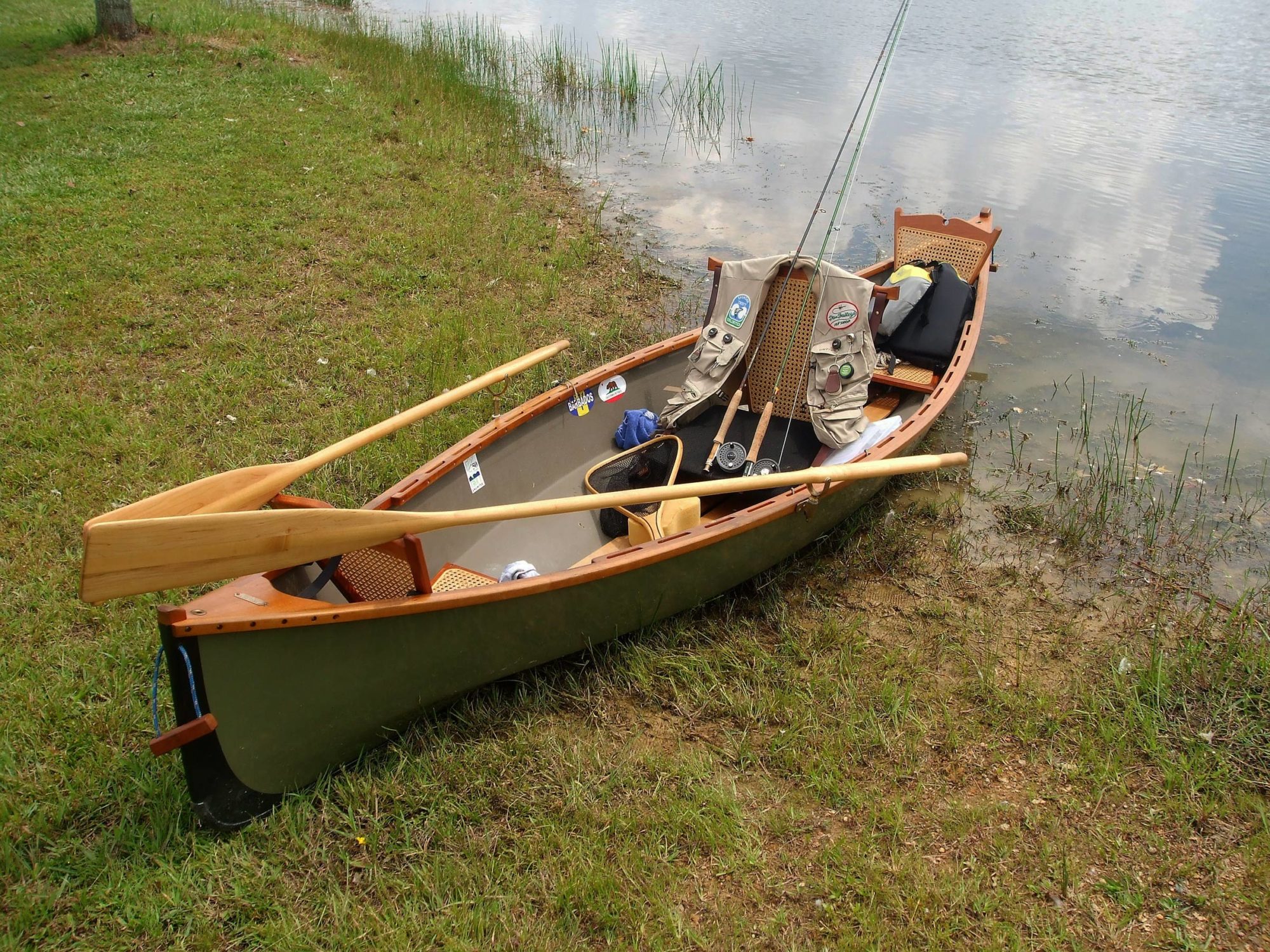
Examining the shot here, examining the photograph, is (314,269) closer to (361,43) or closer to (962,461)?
(962,461)

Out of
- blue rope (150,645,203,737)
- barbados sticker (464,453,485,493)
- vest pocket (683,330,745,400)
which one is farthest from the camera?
vest pocket (683,330,745,400)

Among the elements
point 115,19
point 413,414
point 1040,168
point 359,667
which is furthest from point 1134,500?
point 115,19

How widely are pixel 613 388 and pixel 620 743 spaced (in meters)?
2.49

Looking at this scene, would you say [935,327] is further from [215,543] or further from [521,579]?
[215,543]

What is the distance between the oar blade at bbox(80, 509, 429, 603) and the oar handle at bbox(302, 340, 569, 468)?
532mm

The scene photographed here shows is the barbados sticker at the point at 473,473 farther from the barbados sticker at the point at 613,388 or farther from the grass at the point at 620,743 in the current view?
the barbados sticker at the point at 613,388

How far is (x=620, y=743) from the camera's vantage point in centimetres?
419

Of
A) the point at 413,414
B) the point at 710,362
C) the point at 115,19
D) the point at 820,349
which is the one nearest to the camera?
the point at 413,414

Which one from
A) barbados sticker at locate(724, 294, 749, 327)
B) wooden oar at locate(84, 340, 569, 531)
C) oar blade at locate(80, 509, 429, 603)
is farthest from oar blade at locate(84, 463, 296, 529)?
barbados sticker at locate(724, 294, 749, 327)

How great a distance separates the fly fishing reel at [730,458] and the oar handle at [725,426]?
0.10ft

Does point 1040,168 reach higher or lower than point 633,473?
higher

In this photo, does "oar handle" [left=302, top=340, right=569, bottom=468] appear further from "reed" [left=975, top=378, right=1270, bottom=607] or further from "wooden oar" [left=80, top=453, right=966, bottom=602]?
"reed" [left=975, top=378, right=1270, bottom=607]

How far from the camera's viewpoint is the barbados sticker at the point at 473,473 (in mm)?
4859

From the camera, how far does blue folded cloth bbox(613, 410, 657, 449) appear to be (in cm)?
582
